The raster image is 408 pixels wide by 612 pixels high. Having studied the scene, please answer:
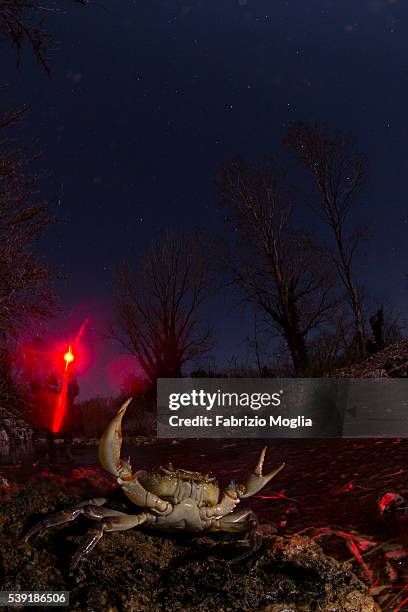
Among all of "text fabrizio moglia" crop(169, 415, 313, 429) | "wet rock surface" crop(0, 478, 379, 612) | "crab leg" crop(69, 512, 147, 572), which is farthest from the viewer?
"text fabrizio moglia" crop(169, 415, 313, 429)

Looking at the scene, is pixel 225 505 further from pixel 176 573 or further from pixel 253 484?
pixel 176 573

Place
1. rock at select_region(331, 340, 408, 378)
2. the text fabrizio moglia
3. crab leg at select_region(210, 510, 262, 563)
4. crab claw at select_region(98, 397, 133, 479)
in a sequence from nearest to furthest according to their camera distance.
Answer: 1. crab claw at select_region(98, 397, 133, 479)
2. crab leg at select_region(210, 510, 262, 563)
3. the text fabrizio moglia
4. rock at select_region(331, 340, 408, 378)

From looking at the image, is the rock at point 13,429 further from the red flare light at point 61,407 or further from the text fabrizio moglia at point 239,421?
the text fabrizio moglia at point 239,421

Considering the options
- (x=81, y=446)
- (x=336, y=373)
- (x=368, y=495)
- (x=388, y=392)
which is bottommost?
(x=368, y=495)

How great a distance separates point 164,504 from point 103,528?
0.26m

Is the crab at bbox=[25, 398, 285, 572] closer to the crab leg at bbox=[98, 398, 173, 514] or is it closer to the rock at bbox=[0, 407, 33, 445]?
the crab leg at bbox=[98, 398, 173, 514]

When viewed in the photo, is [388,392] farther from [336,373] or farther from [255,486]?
[255,486]

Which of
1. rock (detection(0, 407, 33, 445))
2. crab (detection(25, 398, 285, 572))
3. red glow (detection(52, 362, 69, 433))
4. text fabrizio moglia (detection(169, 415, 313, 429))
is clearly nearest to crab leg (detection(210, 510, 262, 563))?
crab (detection(25, 398, 285, 572))

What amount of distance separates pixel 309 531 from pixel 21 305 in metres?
4.92

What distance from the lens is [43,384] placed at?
279 inches

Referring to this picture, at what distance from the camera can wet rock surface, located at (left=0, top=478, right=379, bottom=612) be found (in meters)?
1.77

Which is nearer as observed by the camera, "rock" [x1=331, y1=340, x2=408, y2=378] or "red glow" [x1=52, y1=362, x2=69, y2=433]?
"red glow" [x1=52, y1=362, x2=69, y2=433]

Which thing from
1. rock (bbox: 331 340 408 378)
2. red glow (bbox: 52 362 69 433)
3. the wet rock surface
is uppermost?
rock (bbox: 331 340 408 378)

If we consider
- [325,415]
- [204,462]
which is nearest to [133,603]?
[204,462]
